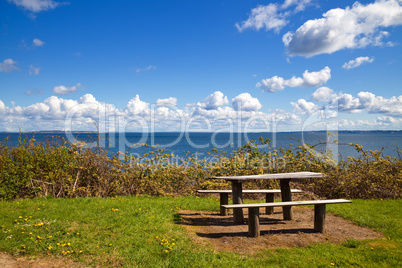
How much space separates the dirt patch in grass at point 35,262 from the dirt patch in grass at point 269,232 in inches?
84.7

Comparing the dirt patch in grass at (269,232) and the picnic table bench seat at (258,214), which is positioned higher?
the picnic table bench seat at (258,214)

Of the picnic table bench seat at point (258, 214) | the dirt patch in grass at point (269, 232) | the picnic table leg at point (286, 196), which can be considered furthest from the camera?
the picnic table leg at point (286, 196)

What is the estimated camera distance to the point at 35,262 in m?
4.13

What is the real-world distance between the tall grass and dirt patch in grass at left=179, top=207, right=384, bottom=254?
309 centimetres

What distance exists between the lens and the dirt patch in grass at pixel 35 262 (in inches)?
159

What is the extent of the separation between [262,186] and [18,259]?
7732mm

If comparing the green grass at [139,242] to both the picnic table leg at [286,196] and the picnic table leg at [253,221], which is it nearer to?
the picnic table leg at [253,221]

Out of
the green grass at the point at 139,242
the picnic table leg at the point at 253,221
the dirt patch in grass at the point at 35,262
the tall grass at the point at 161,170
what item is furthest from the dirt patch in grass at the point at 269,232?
the tall grass at the point at 161,170

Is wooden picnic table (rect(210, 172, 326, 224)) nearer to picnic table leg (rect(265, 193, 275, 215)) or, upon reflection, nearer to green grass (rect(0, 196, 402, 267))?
picnic table leg (rect(265, 193, 275, 215))

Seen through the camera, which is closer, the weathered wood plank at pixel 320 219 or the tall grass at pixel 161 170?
the weathered wood plank at pixel 320 219

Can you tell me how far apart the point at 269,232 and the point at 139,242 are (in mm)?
2578

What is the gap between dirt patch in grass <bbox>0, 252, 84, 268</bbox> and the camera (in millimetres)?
4031

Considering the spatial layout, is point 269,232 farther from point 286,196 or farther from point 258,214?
point 286,196

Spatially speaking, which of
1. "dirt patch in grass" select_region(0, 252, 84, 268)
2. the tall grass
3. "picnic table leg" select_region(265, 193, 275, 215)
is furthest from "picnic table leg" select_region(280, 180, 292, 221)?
"dirt patch in grass" select_region(0, 252, 84, 268)
